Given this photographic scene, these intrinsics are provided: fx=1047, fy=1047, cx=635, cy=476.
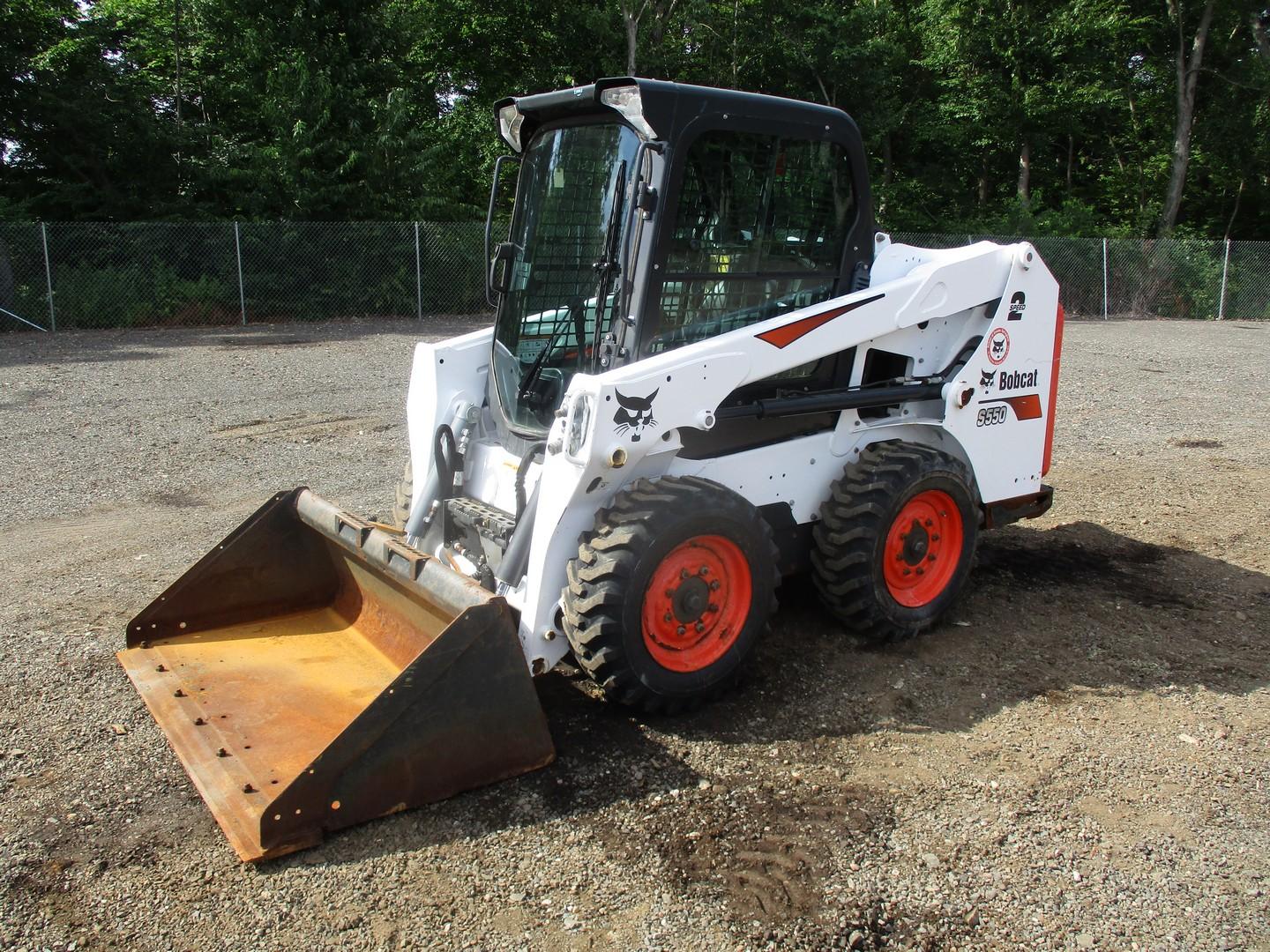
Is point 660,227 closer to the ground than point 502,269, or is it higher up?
higher up

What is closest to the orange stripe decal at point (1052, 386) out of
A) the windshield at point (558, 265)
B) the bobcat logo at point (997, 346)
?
the bobcat logo at point (997, 346)

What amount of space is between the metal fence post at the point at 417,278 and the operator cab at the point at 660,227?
14.3 m

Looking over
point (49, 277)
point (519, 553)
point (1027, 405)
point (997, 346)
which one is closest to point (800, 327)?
point (997, 346)

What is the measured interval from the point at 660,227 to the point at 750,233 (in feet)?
1.80

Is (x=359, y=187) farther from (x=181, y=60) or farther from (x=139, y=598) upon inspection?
(x=139, y=598)

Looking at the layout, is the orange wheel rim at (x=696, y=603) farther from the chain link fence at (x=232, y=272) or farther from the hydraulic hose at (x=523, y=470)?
the chain link fence at (x=232, y=272)

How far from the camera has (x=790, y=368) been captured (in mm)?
4441

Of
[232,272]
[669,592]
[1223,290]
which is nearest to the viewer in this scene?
[669,592]

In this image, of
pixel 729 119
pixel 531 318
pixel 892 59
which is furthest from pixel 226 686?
pixel 892 59

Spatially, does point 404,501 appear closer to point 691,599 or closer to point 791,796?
point 691,599

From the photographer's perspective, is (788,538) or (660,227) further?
(788,538)

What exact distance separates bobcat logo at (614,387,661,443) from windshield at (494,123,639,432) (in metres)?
0.53

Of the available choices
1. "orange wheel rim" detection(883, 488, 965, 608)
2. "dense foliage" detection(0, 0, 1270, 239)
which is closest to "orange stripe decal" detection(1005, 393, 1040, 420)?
"orange wheel rim" detection(883, 488, 965, 608)

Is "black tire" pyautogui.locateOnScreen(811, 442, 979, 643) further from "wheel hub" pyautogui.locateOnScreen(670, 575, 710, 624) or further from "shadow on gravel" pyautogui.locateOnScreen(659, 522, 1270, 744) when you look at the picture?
"wheel hub" pyautogui.locateOnScreen(670, 575, 710, 624)
